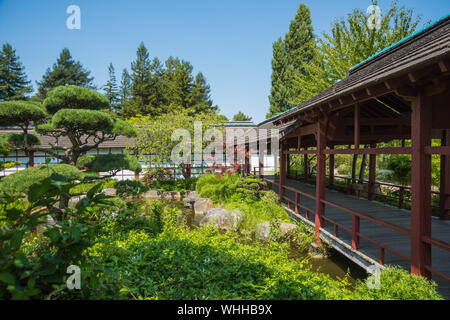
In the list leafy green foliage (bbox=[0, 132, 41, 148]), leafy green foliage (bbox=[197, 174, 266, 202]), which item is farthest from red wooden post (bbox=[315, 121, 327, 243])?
leafy green foliage (bbox=[0, 132, 41, 148])

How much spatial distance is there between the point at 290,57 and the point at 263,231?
2702cm

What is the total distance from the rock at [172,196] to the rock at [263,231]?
299 inches

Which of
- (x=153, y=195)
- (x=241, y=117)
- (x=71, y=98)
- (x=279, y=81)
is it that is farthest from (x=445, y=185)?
(x=241, y=117)

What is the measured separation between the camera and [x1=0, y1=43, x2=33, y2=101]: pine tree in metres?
31.9

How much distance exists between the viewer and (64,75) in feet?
115

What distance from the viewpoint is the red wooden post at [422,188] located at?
3361 mm

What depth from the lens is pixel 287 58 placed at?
29.9 meters

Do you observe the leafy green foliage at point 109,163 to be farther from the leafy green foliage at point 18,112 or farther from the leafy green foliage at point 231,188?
the leafy green foliage at point 231,188

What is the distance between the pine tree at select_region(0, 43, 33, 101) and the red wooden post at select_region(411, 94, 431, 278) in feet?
130

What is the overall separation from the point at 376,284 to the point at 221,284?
1.75 metres

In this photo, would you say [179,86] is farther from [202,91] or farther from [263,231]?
[263,231]

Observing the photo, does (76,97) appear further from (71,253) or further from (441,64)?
(441,64)

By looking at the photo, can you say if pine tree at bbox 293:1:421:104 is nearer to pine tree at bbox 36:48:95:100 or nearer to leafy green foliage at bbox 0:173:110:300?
leafy green foliage at bbox 0:173:110:300
